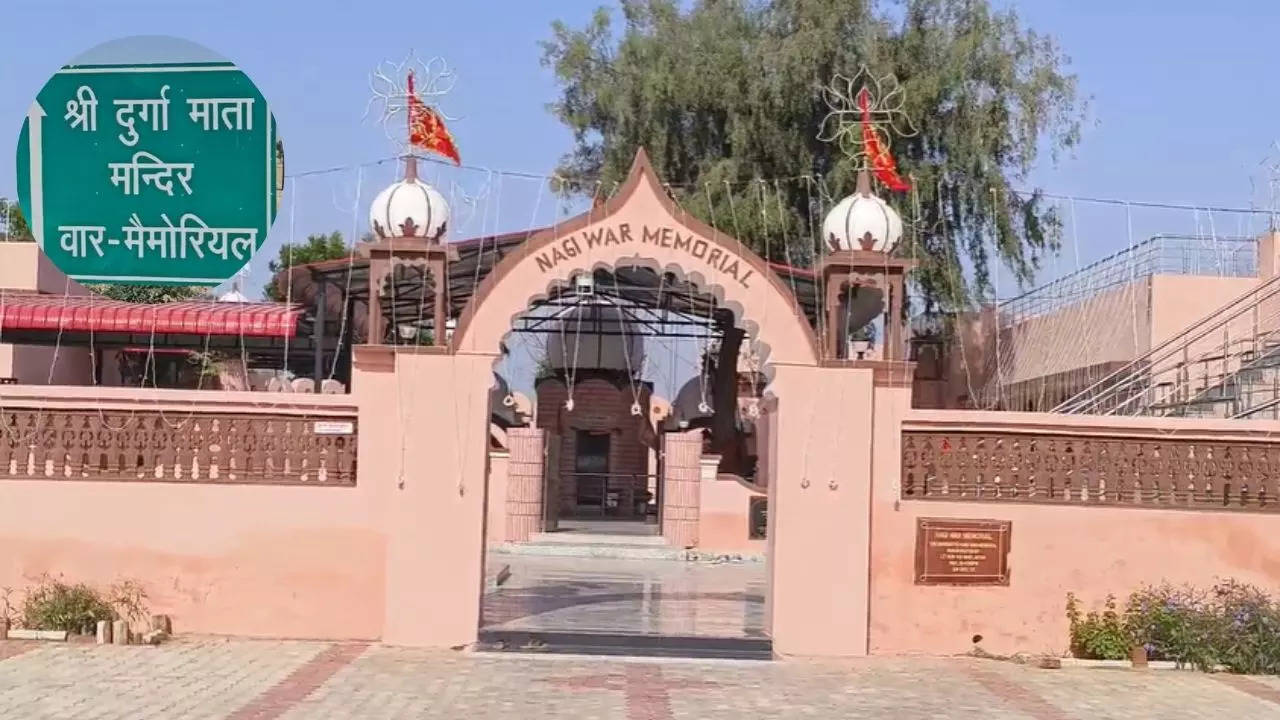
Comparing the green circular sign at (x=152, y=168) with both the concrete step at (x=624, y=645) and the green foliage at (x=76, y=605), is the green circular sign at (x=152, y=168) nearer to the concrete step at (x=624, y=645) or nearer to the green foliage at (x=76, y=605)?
the green foliage at (x=76, y=605)

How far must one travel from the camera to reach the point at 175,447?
11859 millimetres

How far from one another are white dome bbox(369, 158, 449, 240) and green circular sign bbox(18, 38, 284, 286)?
140 inches

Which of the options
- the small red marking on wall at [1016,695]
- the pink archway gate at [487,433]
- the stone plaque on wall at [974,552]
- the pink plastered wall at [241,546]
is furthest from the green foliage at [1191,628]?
the pink plastered wall at [241,546]

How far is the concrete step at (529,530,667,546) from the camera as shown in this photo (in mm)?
23500

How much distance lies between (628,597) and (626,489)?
14.2m

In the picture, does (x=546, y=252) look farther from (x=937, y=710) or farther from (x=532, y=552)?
(x=532, y=552)

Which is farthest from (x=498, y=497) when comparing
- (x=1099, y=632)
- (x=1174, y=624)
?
(x=1174, y=624)

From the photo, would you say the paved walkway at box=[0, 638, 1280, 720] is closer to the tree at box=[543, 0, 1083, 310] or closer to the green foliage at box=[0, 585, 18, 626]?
the green foliage at box=[0, 585, 18, 626]

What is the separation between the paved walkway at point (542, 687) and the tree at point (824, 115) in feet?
43.1

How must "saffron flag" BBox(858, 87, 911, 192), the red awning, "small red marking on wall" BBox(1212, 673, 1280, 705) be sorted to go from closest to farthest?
"small red marking on wall" BBox(1212, 673, 1280, 705)
"saffron flag" BBox(858, 87, 911, 192)
the red awning

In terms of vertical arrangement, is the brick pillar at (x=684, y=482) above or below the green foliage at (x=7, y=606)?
above

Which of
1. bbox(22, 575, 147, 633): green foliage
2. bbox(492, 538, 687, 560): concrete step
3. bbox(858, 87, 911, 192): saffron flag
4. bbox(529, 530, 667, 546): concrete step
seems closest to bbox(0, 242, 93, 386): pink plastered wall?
bbox(492, 538, 687, 560): concrete step

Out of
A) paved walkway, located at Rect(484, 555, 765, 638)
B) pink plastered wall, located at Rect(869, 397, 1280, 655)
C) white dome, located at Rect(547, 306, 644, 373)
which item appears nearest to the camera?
pink plastered wall, located at Rect(869, 397, 1280, 655)

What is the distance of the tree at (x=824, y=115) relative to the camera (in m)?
24.3
